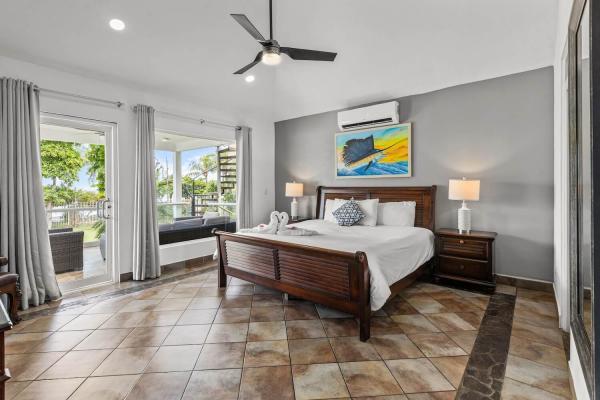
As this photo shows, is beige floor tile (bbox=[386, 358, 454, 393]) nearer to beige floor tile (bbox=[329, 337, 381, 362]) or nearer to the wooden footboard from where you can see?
beige floor tile (bbox=[329, 337, 381, 362])

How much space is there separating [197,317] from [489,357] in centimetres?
248

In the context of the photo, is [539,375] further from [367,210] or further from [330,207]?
[330,207]

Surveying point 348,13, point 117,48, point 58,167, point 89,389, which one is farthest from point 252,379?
point 348,13

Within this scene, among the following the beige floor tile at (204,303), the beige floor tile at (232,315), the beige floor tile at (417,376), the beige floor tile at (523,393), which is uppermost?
the beige floor tile at (204,303)

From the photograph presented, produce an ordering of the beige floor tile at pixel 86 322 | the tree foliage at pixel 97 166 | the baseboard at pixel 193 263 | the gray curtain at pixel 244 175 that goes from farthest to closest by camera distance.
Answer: the gray curtain at pixel 244 175, the baseboard at pixel 193 263, the tree foliage at pixel 97 166, the beige floor tile at pixel 86 322

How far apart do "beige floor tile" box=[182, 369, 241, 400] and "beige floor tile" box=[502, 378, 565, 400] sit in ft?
5.36

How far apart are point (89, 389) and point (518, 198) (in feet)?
14.9

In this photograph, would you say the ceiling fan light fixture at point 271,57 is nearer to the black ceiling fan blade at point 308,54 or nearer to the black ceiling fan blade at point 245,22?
the black ceiling fan blade at point 308,54

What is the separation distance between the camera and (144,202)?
4141mm

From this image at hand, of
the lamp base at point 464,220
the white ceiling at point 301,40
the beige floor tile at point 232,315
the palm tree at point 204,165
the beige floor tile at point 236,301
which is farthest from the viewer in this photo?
the palm tree at point 204,165

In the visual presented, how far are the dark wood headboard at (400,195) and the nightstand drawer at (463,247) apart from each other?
446 millimetres

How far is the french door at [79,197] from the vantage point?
11.9 feet

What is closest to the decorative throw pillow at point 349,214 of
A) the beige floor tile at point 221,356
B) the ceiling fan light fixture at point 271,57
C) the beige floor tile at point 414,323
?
the beige floor tile at point 414,323

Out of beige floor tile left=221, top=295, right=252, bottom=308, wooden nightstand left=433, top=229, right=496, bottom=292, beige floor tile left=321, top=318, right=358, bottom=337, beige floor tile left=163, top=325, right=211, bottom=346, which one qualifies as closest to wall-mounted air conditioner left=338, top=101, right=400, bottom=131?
wooden nightstand left=433, top=229, right=496, bottom=292
